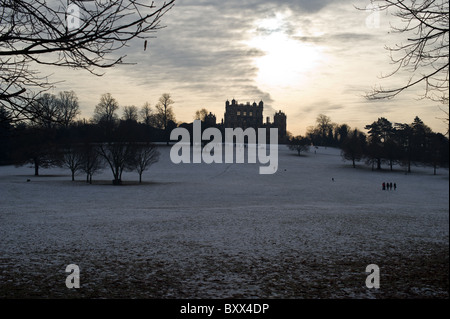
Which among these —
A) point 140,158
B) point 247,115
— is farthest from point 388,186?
point 247,115

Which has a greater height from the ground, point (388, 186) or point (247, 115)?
point (247, 115)

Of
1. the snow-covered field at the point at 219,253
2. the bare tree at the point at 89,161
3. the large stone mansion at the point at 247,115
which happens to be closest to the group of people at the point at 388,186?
the snow-covered field at the point at 219,253

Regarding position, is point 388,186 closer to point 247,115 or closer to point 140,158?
point 140,158

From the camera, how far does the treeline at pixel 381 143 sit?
17.8 metres

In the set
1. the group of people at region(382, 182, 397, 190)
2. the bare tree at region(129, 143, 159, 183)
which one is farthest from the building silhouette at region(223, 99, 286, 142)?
the group of people at region(382, 182, 397, 190)

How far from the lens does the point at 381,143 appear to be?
8525 centimetres

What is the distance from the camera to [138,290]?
8.10 metres

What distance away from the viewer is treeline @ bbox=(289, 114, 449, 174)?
17.8 metres

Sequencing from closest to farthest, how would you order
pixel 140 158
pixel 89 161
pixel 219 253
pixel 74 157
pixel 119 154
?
pixel 219 253 < pixel 89 161 < pixel 119 154 < pixel 140 158 < pixel 74 157

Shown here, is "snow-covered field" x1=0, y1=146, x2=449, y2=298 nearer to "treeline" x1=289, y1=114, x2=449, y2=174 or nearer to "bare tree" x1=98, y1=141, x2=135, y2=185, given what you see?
"treeline" x1=289, y1=114, x2=449, y2=174

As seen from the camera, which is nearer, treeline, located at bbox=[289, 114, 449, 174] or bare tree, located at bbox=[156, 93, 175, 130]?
treeline, located at bbox=[289, 114, 449, 174]

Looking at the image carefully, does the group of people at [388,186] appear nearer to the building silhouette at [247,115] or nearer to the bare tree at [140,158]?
the bare tree at [140,158]

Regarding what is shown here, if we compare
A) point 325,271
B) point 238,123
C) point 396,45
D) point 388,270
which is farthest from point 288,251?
point 238,123
